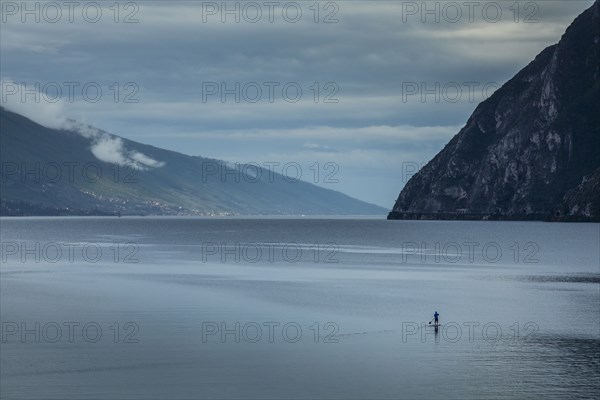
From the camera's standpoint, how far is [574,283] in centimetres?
14638

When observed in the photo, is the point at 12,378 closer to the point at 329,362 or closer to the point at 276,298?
the point at 329,362

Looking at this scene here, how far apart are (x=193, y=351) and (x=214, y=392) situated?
1498 centimetres

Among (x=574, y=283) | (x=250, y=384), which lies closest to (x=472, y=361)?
(x=250, y=384)

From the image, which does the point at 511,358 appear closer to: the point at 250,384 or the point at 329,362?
the point at 329,362

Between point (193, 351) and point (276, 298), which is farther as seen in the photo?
point (276, 298)

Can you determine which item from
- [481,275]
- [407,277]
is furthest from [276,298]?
[481,275]

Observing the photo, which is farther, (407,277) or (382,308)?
(407,277)

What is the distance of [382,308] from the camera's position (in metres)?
112

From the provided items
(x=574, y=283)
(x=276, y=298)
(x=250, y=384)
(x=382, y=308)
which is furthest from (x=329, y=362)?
(x=574, y=283)

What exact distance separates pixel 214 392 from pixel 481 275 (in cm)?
11098

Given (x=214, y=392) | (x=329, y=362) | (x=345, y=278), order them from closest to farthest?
1. (x=214, y=392)
2. (x=329, y=362)
3. (x=345, y=278)

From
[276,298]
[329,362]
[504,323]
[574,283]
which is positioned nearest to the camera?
[329,362]

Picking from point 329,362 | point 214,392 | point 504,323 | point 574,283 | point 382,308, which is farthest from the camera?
point 574,283

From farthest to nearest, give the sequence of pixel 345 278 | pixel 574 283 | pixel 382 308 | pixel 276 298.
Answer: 1. pixel 345 278
2. pixel 574 283
3. pixel 276 298
4. pixel 382 308
